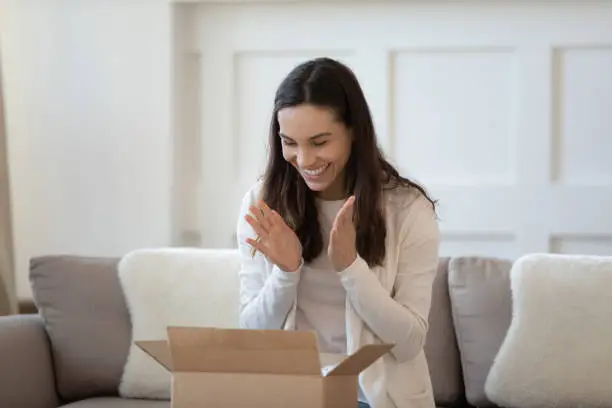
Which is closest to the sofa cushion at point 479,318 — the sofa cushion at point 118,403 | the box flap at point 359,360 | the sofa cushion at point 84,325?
the sofa cushion at point 118,403

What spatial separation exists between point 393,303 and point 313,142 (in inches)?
12.5

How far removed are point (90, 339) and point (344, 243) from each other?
3.29ft

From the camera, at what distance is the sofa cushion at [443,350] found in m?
2.39

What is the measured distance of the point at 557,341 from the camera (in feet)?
7.55

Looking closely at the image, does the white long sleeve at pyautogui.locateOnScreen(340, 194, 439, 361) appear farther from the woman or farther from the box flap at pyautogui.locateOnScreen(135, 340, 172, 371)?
the box flap at pyautogui.locateOnScreen(135, 340, 172, 371)

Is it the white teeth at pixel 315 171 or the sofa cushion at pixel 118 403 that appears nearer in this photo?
the white teeth at pixel 315 171

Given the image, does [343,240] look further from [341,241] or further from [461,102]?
[461,102]

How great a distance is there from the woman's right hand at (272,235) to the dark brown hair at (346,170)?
0.17 metres

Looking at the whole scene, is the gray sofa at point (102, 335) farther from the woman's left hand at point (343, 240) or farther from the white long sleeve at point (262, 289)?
the woman's left hand at point (343, 240)

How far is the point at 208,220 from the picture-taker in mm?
3127

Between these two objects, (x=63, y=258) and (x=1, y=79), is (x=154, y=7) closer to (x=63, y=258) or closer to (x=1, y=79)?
(x=1, y=79)

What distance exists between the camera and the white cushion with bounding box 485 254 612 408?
228 centimetres

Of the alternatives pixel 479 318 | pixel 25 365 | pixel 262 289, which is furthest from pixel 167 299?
pixel 479 318

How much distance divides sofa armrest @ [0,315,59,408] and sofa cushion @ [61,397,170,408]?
0.08 m
